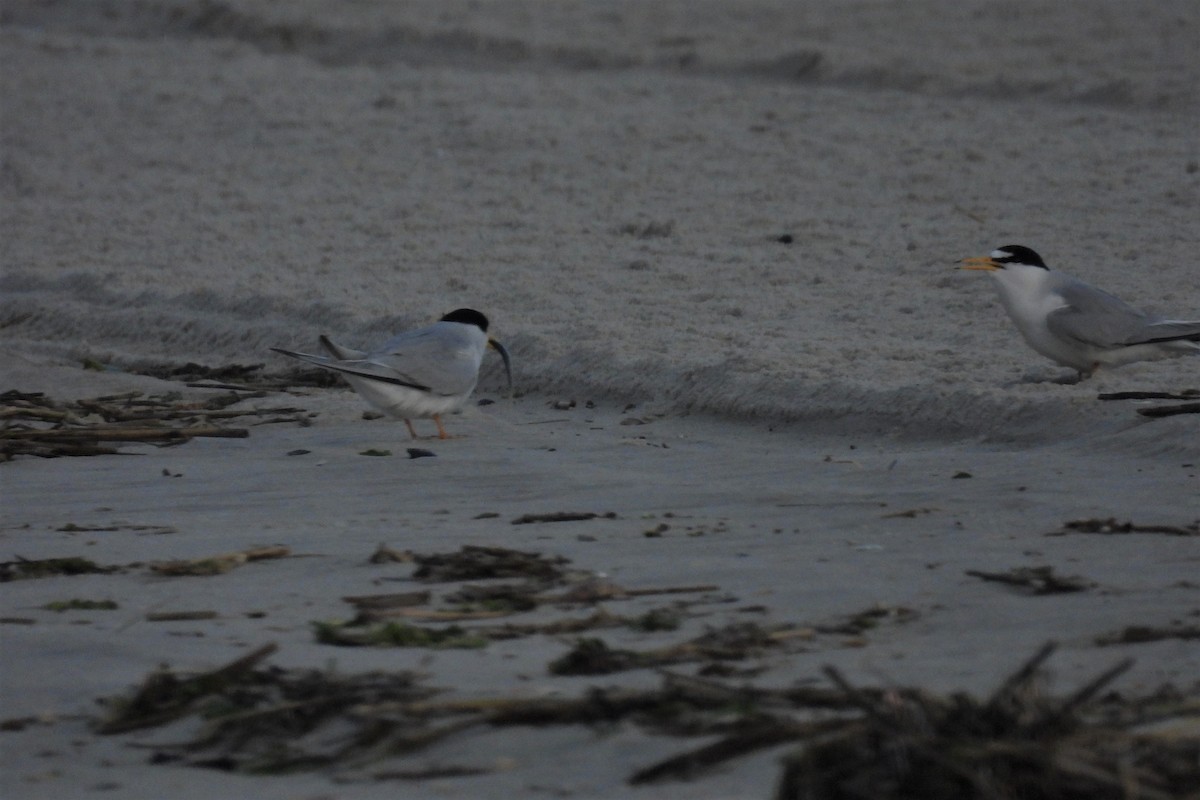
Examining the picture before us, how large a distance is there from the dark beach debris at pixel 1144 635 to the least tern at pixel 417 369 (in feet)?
11.9

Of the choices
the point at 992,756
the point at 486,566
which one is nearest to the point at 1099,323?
the point at 486,566

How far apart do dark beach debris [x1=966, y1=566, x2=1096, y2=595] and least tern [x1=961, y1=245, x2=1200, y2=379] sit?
112 inches

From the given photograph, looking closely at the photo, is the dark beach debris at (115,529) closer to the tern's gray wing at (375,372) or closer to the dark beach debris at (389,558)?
the dark beach debris at (389,558)

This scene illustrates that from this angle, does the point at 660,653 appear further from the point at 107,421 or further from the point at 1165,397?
the point at 107,421

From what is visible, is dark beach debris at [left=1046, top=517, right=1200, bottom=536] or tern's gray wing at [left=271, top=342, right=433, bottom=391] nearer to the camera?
Result: dark beach debris at [left=1046, top=517, right=1200, bottom=536]

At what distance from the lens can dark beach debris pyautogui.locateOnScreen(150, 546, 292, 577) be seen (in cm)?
459

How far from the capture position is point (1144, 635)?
3627 millimetres

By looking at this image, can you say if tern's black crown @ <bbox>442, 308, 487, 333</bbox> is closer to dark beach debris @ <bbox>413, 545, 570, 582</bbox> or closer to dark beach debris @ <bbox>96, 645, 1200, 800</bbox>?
dark beach debris @ <bbox>413, 545, 570, 582</bbox>

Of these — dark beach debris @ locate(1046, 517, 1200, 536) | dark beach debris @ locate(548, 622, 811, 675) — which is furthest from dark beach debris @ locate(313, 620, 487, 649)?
dark beach debris @ locate(1046, 517, 1200, 536)

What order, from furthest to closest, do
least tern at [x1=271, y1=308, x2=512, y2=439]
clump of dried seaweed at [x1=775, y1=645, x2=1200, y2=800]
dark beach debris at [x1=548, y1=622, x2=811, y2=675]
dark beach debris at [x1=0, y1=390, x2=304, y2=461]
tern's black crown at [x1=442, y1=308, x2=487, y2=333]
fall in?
tern's black crown at [x1=442, y1=308, x2=487, y2=333], least tern at [x1=271, y1=308, x2=512, y2=439], dark beach debris at [x1=0, y1=390, x2=304, y2=461], dark beach debris at [x1=548, y1=622, x2=811, y2=675], clump of dried seaweed at [x1=775, y1=645, x2=1200, y2=800]

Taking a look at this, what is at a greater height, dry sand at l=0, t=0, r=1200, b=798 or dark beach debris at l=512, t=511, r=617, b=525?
dry sand at l=0, t=0, r=1200, b=798

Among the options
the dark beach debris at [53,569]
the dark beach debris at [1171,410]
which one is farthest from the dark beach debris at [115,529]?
the dark beach debris at [1171,410]

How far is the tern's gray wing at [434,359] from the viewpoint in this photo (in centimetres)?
694

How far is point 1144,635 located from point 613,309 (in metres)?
5.18
